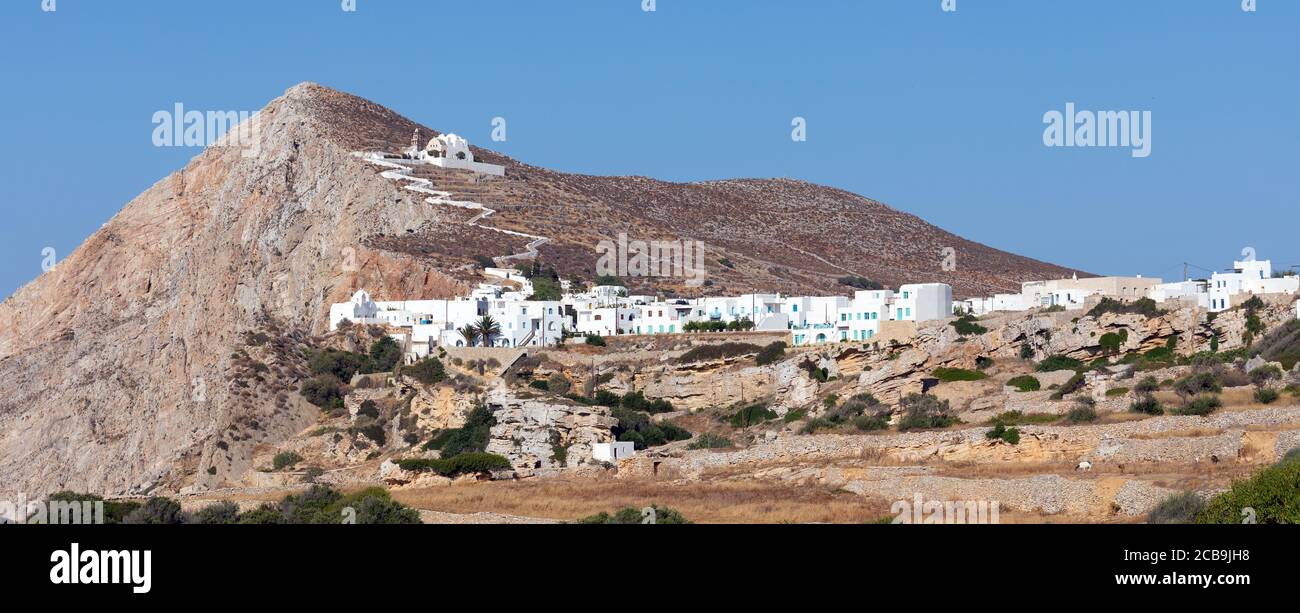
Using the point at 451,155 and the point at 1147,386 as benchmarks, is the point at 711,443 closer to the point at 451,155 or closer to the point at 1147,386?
the point at 1147,386

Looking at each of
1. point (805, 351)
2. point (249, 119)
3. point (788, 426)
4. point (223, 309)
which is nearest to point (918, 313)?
point (805, 351)

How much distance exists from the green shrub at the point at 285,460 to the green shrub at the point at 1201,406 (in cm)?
2732

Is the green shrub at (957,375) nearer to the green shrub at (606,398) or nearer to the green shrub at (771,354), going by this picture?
the green shrub at (771,354)

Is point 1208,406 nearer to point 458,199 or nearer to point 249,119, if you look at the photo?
→ point 458,199

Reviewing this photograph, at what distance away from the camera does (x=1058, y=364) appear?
4619 cm

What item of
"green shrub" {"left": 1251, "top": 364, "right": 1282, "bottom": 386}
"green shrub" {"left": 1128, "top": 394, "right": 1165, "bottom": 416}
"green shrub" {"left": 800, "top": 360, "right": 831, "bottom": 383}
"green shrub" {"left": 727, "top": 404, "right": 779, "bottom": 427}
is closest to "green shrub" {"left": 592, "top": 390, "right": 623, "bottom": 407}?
"green shrub" {"left": 727, "top": 404, "right": 779, "bottom": 427}

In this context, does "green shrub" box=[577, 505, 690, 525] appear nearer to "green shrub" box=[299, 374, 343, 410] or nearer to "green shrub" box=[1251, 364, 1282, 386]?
"green shrub" box=[1251, 364, 1282, 386]

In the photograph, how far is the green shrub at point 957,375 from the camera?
4566 centimetres

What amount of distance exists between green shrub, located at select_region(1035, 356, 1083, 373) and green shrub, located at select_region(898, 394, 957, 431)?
3.77 m

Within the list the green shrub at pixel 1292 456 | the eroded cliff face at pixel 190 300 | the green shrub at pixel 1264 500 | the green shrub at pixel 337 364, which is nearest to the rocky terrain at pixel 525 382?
the eroded cliff face at pixel 190 300

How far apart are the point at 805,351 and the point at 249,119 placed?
2487 inches

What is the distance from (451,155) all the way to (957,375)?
61.8 metres

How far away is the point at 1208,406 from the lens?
34.9 m

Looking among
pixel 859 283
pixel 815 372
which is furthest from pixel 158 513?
pixel 859 283
